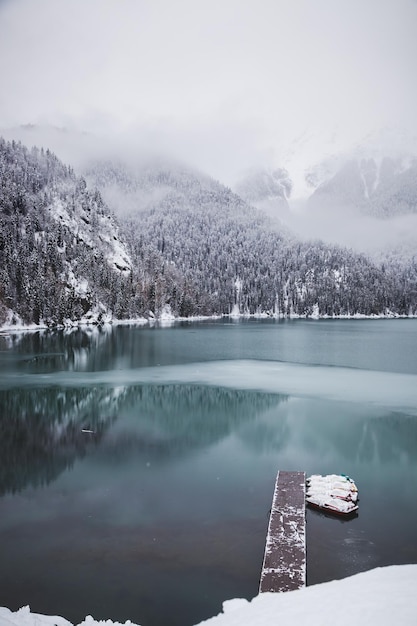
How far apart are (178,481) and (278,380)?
1226 inches

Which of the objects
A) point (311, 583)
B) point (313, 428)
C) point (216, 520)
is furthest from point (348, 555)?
point (313, 428)

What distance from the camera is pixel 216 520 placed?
60.6 feet

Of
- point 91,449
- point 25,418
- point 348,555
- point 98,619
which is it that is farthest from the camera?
point 25,418

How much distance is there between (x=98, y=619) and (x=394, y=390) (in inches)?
1550

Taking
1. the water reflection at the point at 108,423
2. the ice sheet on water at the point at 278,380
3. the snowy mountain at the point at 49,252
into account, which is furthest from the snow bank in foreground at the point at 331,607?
the snowy mountain at the point at 49,252

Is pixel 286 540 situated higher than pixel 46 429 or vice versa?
pixel 46 429

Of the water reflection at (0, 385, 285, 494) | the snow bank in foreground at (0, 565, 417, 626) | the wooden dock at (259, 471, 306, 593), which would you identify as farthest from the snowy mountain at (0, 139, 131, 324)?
the snow bank in foreground at (0, 565, 417, 626)

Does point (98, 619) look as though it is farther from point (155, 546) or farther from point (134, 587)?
point (155, 546)

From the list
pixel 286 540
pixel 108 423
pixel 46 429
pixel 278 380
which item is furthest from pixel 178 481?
pixel 278 380

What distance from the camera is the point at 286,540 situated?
16.9 metres

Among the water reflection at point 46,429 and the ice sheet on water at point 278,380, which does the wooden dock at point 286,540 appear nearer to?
the water reflection at point 46,429

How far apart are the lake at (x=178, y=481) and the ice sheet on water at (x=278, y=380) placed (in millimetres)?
380

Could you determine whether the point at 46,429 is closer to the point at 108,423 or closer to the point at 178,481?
the point at 108,423

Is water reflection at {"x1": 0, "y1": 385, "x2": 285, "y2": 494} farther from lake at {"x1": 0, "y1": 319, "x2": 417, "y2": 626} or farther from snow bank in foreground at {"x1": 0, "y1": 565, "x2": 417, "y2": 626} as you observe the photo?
snow bank in foreground at {"x1": 0, "y1": 565, "x2": 417, "y2": 626}
